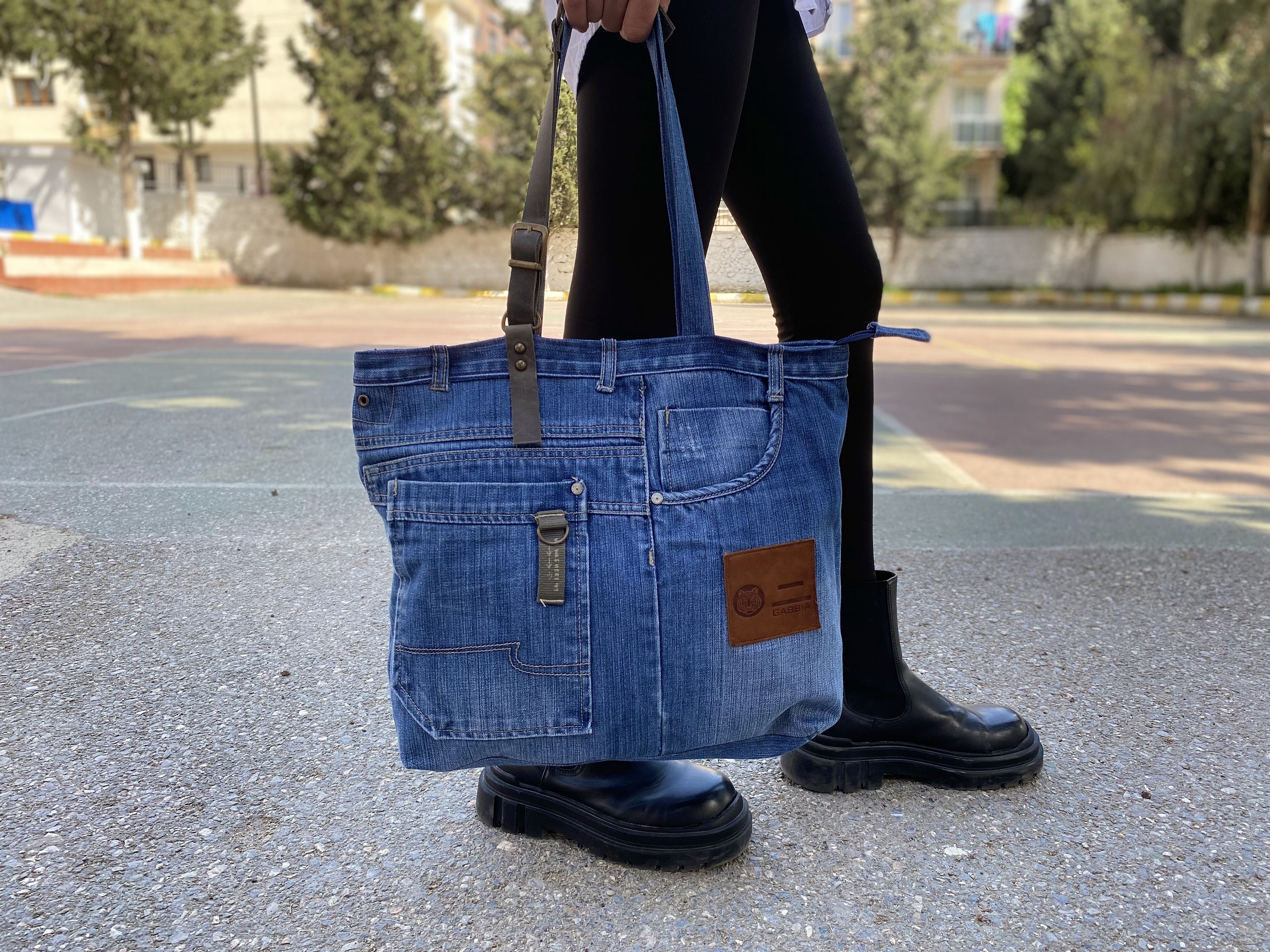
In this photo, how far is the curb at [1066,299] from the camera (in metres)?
23.0

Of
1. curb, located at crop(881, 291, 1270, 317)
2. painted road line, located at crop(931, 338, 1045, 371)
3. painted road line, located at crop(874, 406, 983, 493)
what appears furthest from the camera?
curb, located at crop(881, 291, 1270, 317)

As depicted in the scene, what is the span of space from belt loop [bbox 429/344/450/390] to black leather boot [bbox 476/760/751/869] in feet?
1.81

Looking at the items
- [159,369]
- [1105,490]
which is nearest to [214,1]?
[159,369]

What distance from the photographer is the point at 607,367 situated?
1.09 meters

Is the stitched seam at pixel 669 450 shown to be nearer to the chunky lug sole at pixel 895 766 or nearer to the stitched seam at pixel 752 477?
the stitched seam at pixel 752 477

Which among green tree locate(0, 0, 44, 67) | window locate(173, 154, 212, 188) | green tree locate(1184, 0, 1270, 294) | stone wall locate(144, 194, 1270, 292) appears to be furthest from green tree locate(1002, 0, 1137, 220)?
window locate(173, 154, 212, 188)

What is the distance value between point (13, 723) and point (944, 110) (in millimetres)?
41392

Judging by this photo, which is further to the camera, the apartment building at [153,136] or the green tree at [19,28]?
the apartment building at [153,136]

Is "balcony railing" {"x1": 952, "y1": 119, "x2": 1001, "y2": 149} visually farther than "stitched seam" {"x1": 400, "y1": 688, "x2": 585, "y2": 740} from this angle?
Yes

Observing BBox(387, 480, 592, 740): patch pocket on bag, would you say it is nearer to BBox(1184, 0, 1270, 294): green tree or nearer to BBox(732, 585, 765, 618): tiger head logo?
BBox(732, 585, 765, 618): tiger head logo

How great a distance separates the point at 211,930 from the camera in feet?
3.80

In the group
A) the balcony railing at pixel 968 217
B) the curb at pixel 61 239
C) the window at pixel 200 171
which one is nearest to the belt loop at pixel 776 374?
the curb at pixel 61 239

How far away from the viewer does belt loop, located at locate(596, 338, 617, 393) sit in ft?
3.59

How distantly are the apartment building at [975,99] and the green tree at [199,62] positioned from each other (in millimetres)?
20176
